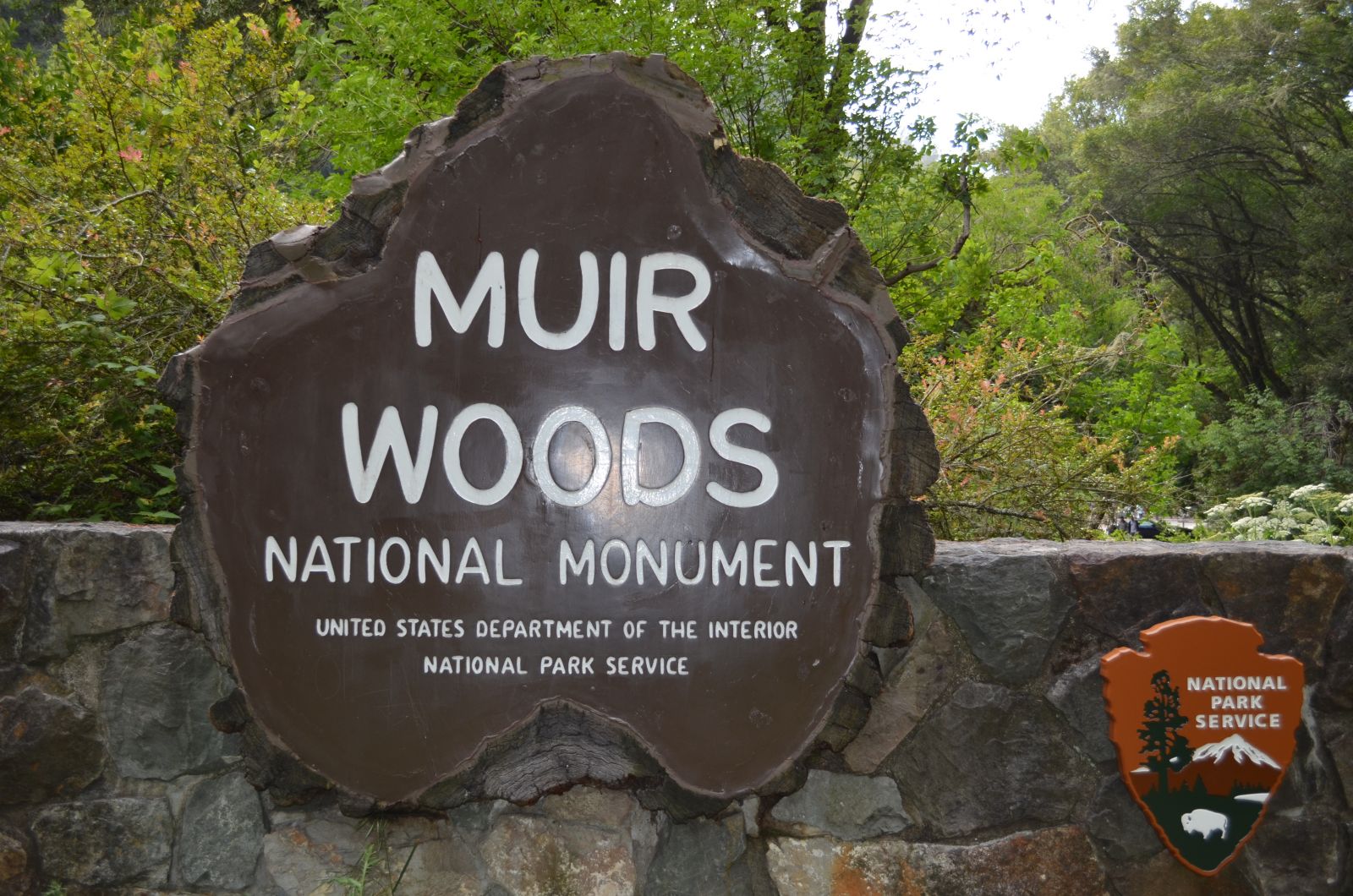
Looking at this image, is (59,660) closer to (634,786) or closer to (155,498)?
(155,498)

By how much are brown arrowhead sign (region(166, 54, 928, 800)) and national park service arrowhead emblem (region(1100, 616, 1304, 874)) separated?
0.68 metres

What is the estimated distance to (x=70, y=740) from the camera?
221 centimetres

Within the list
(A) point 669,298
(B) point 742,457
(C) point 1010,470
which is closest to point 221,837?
(B) point 742,457

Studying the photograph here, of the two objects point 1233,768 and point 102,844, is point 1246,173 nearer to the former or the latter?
point 1233,768

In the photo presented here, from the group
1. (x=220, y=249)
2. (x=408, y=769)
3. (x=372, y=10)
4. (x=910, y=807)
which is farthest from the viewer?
(x=372, y=10)

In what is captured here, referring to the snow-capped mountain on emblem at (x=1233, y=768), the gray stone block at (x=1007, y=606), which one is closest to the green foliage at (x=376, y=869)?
the gray stone block at (x=1007, y=606)

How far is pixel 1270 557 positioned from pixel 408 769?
1950mm

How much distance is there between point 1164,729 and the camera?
7.14 ft

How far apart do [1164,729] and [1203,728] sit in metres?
0.09

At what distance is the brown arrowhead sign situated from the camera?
1985mm

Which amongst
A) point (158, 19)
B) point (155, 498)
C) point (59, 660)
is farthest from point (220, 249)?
point (158, 19)

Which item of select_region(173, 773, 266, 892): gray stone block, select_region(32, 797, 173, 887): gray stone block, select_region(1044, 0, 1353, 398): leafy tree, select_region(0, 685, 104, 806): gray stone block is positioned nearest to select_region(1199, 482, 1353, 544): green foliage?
select_region(173, 773, 266, 892): gray stone block

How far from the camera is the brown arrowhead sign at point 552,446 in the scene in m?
1.99

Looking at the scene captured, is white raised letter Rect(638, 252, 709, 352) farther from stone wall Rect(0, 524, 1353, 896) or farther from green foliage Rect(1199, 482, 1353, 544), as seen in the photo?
green foliage Rect(1199, 482, 1353, 544)
